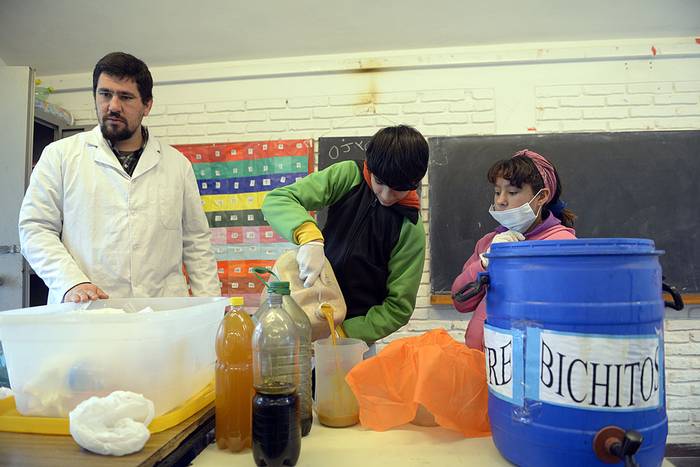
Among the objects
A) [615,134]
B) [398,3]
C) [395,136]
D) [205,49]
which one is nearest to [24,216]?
[395,136]

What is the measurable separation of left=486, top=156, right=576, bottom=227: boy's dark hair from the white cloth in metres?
1.06

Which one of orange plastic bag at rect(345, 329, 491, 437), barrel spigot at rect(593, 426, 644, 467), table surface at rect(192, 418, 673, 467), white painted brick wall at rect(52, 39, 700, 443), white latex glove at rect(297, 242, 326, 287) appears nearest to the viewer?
barrel spigot at rect(593, 426, 644, 467)

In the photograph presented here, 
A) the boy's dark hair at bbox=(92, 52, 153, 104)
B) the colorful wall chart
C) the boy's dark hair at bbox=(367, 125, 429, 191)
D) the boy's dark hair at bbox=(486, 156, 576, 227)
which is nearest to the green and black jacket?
the boy's dark hair at bbox=(367, 125, 429, 191)

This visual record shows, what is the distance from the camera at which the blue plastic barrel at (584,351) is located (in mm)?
572

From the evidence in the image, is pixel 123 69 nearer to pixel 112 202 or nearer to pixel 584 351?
pixel 112 202

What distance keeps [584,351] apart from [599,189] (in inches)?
76.1

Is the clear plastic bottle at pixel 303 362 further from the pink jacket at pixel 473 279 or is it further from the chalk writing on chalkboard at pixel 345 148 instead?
the chalk writing on chalkboard at pixel 345 148

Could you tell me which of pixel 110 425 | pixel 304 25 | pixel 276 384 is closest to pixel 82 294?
pixel 110 425

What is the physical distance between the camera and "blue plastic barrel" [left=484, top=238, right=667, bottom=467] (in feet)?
1.88

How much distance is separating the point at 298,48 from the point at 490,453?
7.30 feet

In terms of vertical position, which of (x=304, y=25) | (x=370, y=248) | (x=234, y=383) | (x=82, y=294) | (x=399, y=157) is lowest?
(x=234, y=383)

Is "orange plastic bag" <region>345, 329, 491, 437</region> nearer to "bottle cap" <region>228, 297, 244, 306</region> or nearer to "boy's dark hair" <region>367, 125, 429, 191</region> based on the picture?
"bottle cap" <region>228, 297, 244, 306</region>

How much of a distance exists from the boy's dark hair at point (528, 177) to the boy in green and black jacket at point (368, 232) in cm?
28

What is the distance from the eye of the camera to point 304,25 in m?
2.19
